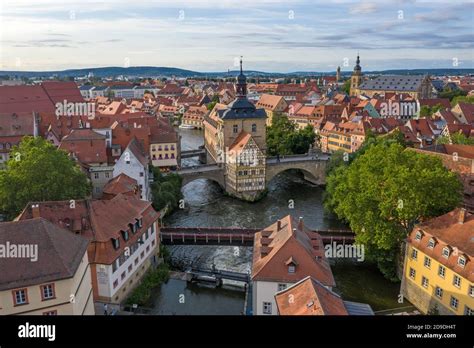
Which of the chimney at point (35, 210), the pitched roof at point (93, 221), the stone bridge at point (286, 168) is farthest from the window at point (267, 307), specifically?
the stone bridge at point (286, 168)

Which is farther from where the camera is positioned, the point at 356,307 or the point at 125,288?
the point at 125,288

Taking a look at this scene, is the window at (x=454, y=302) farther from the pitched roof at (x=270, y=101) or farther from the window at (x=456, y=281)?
the pitched roof at (x=270, y=101)

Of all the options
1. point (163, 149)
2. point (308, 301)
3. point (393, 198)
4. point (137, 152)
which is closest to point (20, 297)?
point (308, 301)

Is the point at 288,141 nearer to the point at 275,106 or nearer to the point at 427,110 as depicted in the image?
the point at 427,110
